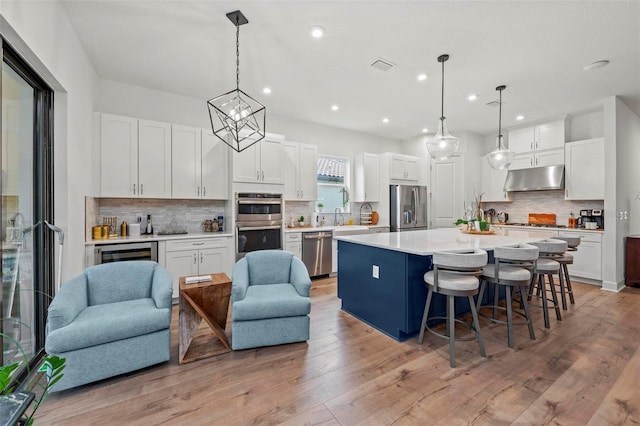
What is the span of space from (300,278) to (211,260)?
1787 millimetres

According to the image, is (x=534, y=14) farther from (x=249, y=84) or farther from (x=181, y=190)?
(x=181, y=190)

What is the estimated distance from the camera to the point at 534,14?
2502 millimetres

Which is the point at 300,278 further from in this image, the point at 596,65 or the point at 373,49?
the point at 596,65

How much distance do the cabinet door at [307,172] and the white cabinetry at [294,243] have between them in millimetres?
753

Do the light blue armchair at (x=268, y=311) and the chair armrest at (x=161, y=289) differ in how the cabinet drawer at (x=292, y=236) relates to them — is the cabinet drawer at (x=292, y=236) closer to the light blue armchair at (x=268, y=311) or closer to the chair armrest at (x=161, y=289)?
the light blue armchair at (x=268, y=311)

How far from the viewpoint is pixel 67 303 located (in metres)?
2.09

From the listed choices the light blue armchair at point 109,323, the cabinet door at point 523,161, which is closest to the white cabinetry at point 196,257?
the light blue armchair at point 109,323

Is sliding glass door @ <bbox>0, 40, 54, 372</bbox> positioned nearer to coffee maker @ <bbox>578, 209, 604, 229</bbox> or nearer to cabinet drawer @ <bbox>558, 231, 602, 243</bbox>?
cabinet drawer @ <bbox>558, 231, 602, 243</bbox>

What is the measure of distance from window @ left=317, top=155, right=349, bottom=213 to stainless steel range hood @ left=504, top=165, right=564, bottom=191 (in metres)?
3.31

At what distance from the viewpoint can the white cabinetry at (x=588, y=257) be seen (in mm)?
4535

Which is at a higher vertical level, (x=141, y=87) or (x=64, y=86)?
(x=141, y=87)

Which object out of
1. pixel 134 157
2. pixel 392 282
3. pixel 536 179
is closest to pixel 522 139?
pixel 536 179

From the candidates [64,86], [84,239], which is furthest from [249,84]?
[84,239]

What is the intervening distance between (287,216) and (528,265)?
3731 millimetres
